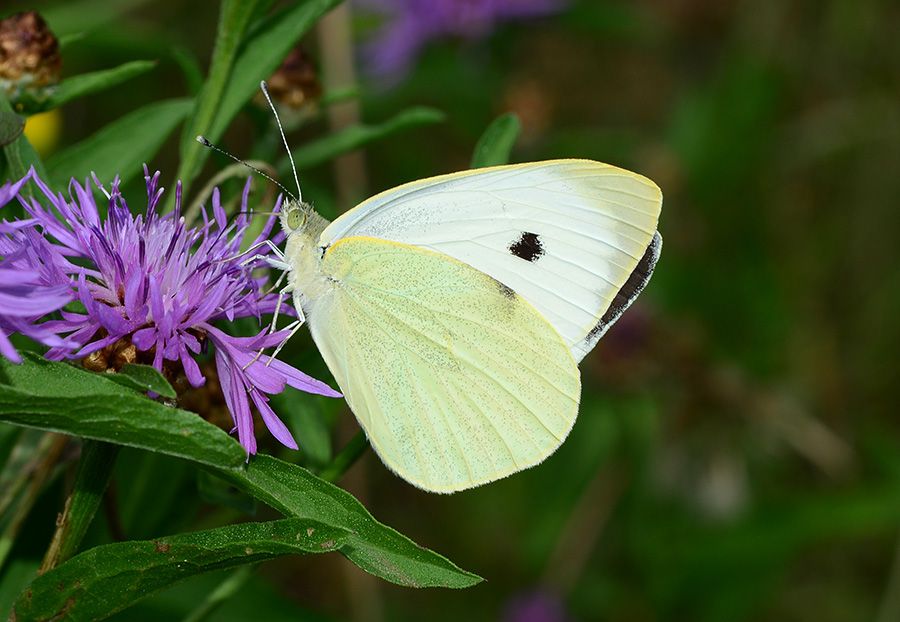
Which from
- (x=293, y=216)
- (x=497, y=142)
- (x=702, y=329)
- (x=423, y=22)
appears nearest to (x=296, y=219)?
(x=293, y=216)

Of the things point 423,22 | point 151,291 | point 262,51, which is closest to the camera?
point 151,291

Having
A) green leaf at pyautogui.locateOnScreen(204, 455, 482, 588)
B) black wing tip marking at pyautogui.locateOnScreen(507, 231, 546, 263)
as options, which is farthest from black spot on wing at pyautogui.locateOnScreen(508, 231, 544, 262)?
green leaf at pyautogui.locateOnScreen(204, 455, 482, 588)

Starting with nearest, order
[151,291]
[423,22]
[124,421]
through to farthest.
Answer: [124,421] → [151,291] → [423,22]

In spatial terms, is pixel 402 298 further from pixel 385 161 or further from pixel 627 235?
pixel 385 161

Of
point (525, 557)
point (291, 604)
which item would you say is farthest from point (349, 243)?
point (525, 557)

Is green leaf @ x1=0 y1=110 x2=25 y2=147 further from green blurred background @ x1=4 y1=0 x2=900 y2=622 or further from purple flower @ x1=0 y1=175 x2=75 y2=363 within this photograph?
green blurred background @ x1=4 y1=0 x2=900 y2=622

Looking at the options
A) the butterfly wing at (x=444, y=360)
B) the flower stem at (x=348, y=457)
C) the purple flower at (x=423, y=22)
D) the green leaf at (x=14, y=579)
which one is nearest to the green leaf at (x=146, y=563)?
the green leaf at (x=14, y=579)

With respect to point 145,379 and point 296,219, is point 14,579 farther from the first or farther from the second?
point 296,219
